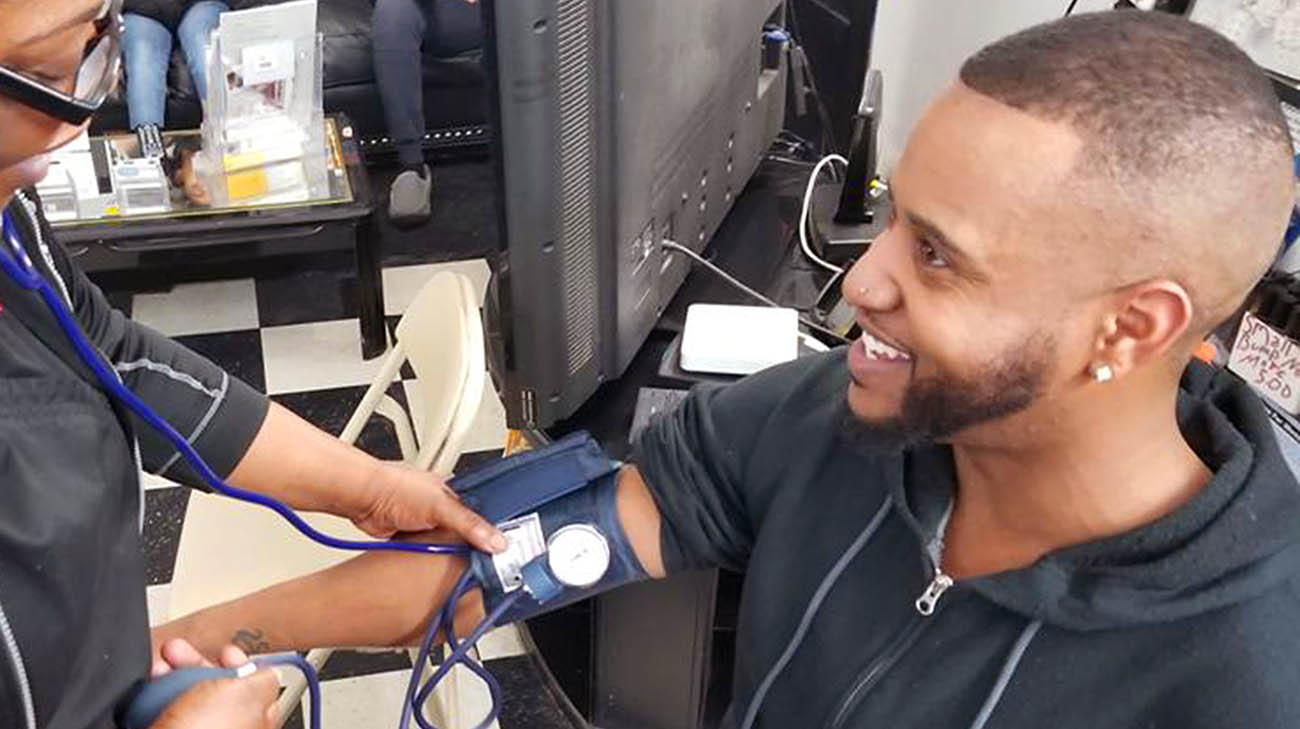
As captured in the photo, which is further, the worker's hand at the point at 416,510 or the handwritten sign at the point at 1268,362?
the handwritten sign at the point at 1268,362

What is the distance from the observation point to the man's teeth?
0.86 metres

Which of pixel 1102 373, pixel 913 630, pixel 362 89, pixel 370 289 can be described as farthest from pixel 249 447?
pixel 362 89

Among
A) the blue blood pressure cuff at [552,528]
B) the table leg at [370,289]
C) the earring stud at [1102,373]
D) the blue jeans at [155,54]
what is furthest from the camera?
the blue jeans at [155,54]

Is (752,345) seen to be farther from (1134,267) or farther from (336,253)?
(336,253)

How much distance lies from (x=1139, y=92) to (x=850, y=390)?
0.96 feet

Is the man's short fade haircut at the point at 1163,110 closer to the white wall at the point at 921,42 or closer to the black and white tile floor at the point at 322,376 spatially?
the black and white tile floor at the point at 322,376

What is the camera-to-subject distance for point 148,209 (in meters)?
2.39

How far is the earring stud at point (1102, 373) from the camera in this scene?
0.80 metres

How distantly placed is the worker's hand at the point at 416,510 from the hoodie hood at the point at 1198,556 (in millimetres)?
426

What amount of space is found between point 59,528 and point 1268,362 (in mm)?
1151

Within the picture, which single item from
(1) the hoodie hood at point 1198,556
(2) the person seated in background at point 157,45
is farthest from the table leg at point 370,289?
(1) the hoodie hood at point 1198,556

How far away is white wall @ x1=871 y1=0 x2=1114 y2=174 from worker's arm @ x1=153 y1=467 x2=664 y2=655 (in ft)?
4.13

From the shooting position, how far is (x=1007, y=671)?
845 mm

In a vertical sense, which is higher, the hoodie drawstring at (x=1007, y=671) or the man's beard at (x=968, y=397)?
the man's beard at (x=968, y=397)
